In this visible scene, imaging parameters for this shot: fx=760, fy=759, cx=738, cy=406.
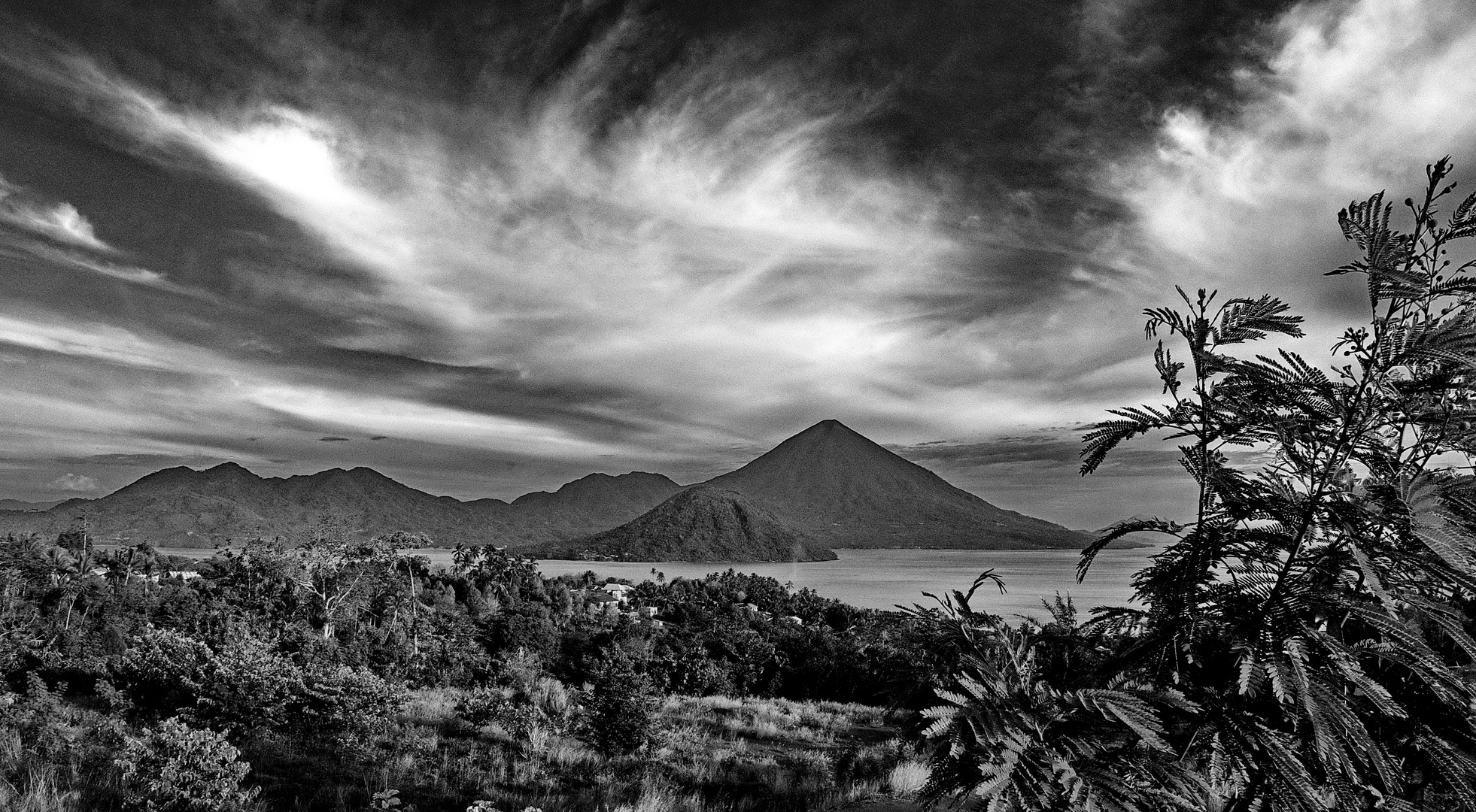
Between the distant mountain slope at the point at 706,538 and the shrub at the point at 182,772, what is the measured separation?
139148 mm

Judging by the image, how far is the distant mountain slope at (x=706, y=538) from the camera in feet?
485

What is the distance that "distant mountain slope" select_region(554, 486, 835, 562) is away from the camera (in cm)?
14788

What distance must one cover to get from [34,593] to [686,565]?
113m

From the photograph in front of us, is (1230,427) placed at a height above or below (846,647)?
above

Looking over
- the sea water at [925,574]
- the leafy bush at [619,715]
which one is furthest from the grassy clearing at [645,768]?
the sea water at [925,574]

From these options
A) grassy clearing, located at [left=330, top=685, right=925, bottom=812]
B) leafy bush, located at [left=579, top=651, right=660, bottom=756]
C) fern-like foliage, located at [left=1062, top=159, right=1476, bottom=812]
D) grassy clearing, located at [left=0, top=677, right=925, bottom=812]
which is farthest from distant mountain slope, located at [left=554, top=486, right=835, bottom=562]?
fern-like foliage, located at [left=1062, top=159, right=1476, bottom=812]

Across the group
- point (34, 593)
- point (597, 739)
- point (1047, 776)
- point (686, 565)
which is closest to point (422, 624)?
point (34, 593)

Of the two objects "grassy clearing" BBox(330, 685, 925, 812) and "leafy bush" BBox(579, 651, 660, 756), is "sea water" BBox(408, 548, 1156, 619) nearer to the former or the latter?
"grassy clearing" BBox(330, 685, 925, 812)

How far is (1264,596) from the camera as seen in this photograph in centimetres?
296

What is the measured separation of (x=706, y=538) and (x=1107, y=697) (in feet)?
504

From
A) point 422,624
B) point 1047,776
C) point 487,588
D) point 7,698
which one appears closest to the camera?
point 1047,776

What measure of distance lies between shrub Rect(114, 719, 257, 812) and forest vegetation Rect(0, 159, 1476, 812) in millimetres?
24

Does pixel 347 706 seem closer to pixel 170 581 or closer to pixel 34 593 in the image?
pixel 34 593

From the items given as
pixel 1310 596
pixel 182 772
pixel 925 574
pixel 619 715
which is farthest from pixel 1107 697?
pixel 925 574
